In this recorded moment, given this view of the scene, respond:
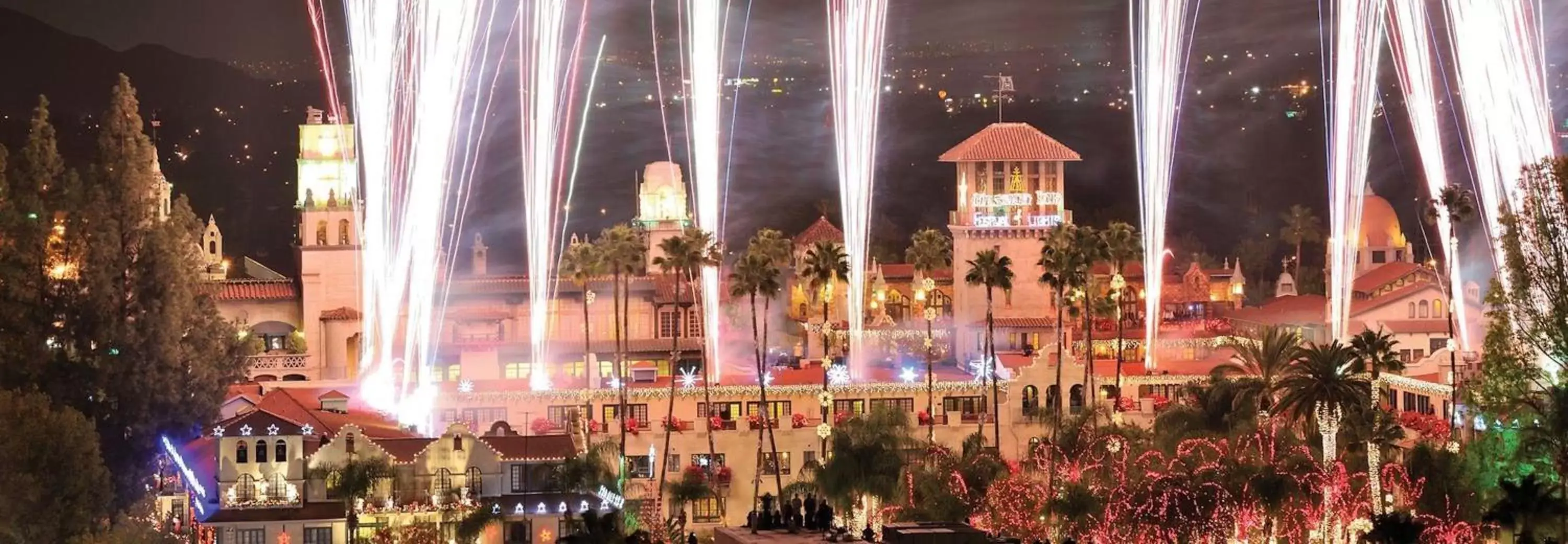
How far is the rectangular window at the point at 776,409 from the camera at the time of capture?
2739 inches

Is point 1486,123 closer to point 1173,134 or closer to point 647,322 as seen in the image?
point 647,322

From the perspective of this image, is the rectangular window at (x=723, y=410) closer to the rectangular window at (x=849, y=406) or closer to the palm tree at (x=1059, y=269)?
the rectangular window at (x=849, y=406)

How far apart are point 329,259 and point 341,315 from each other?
2048 mm

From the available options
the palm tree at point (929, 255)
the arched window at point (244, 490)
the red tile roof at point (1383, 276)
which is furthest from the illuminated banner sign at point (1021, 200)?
the arched window at point (244, 490)

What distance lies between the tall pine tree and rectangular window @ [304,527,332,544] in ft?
16.2

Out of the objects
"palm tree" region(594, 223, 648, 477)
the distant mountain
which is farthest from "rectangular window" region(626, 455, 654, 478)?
the distant mountain

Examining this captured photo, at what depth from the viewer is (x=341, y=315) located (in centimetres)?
7456

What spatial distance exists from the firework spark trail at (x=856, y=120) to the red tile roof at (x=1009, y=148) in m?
6.15

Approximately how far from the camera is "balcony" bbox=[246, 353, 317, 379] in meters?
73.2

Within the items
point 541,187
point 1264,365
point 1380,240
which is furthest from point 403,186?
point 1380,240

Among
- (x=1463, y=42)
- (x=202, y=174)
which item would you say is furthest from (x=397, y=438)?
(x=202, y=174)

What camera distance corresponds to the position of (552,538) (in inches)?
2164

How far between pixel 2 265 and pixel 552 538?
13.8m

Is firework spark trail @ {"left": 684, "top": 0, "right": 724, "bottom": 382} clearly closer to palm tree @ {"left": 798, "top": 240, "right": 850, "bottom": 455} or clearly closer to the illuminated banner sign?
palm tree @ {"left": 798, "top": 240, "right": 850, "bottom": 455}
